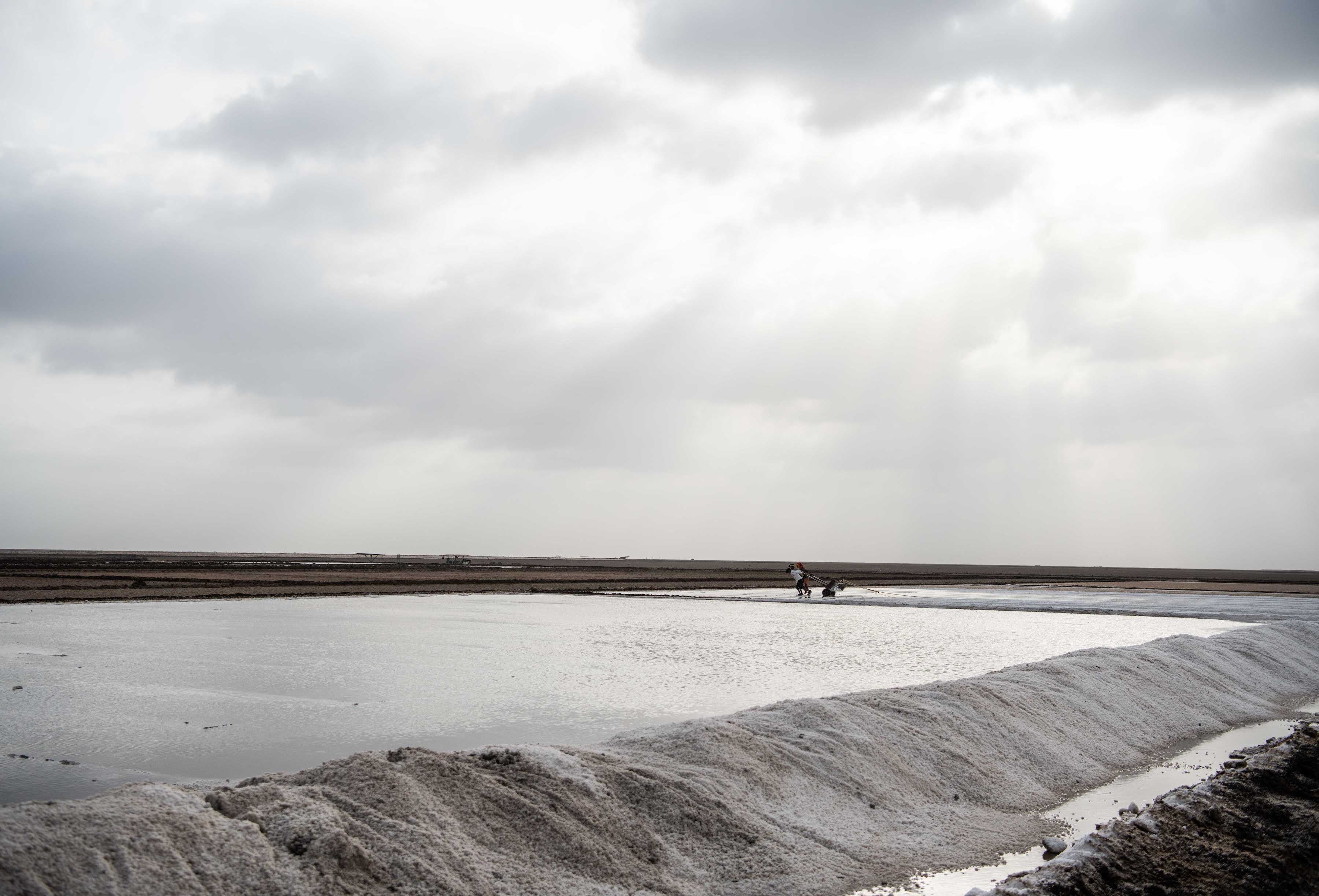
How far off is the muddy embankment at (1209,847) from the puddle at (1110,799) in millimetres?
483

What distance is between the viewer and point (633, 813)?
19.9 feet

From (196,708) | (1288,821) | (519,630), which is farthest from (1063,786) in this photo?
(519,630)

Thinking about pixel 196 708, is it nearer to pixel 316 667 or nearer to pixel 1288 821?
pixel 316 667

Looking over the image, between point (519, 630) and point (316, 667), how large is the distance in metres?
7.44

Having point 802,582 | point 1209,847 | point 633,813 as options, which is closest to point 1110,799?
point 1209,847

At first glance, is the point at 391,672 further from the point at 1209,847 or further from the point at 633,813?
the point at 1209,847

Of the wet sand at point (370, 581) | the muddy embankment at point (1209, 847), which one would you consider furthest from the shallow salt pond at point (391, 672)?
the wet sand at point (370, 581)

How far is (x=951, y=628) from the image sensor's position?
2469 cm

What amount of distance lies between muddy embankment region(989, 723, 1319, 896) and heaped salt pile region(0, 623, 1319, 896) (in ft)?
2.89

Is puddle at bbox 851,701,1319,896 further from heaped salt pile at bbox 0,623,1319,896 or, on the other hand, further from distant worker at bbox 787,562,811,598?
distant worker at bbox 787,562,811,598

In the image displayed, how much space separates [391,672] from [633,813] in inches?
353

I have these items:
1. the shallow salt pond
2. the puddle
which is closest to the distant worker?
the shallow salt pond

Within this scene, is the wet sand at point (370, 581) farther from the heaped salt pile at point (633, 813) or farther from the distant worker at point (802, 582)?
the heaped salt pile at point (633, 813)

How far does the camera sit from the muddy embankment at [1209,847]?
216 inches
